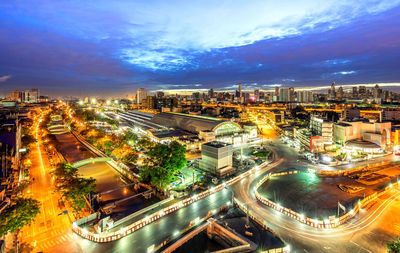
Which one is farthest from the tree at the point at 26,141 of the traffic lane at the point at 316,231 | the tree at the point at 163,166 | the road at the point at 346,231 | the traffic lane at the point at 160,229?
the traffic lane at the point at 316,231

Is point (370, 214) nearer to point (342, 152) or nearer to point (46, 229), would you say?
point (342, 152)

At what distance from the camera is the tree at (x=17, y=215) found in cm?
1463

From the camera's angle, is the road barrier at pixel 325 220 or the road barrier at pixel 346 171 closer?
the road barrier at pixel 325 220

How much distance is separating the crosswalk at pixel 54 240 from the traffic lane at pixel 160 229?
2086mm

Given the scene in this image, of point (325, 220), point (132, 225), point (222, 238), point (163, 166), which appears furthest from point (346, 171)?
point (132, 225)

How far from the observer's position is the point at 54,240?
16.9 metres

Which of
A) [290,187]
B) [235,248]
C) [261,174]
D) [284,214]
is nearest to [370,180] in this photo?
[290,187]

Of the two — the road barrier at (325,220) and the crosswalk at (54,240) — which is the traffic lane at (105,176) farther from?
the road barrier at (325,220)

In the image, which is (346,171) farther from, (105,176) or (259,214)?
(105,176)

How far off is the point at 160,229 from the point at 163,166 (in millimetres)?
8481

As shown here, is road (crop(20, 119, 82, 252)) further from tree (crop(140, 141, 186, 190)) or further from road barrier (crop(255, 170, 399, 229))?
road barrier (crop(255, 170, 399, 229))

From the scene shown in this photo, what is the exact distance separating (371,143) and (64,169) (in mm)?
58709

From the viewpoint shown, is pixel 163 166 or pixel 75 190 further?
pixel 163 166

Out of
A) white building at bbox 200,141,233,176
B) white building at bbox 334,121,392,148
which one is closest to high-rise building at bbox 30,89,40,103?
white building at bbox 200,141,233,176
